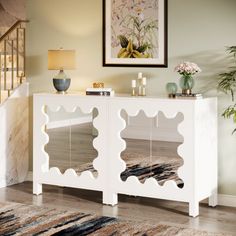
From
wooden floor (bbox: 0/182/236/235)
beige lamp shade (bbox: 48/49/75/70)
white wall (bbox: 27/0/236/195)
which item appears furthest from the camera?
beige lamp shade (bbox: 48/49/75/70)

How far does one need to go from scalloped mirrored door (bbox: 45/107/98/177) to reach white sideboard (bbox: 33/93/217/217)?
0.06 m

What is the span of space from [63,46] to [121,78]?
2.57ft

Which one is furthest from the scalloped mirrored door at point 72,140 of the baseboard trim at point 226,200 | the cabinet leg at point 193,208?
the baseboard trim at point 226,200

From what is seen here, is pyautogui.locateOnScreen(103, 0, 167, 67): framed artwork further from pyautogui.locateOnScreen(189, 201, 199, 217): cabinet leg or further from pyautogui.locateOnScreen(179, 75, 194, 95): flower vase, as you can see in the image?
pyautogui.locateOnScreen(189, 201, 199, 217): cabinet leg

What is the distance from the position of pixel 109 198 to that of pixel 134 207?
0.25 metres

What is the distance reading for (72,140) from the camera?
6129mm

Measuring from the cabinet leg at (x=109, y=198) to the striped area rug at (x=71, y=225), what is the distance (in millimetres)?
469

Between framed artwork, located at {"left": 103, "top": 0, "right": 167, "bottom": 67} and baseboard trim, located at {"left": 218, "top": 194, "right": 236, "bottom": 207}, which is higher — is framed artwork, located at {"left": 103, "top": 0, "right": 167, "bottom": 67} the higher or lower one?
the higher one

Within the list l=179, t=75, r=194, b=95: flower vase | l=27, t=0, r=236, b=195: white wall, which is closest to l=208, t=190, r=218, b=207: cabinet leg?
l=27, t=0, r=236, b=195: white wall

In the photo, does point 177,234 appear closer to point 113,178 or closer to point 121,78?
point 113,178

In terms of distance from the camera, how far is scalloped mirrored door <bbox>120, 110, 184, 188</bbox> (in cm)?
552

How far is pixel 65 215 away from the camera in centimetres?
529

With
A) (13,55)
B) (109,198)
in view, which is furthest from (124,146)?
(13,55)

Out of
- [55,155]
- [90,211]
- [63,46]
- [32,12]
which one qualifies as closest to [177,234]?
[90,211]
